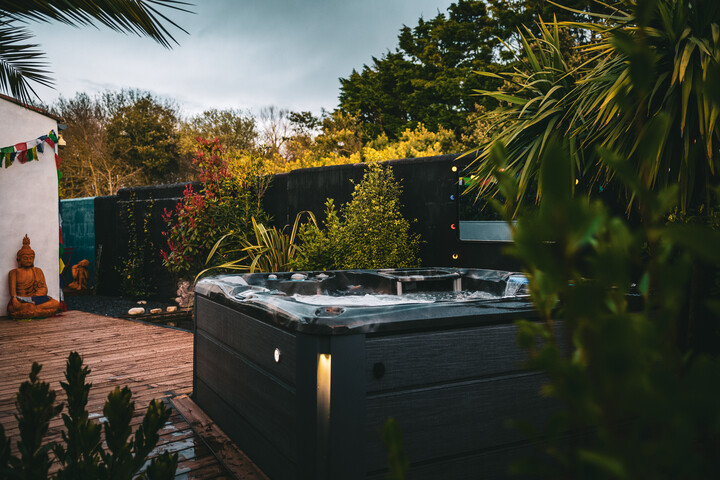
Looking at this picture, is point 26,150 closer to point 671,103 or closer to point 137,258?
point 137,258

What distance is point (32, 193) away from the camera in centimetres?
550

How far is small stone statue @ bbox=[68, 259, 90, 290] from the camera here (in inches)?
311

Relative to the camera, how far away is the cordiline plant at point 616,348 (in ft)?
0.88

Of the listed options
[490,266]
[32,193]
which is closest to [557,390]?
[490,266]

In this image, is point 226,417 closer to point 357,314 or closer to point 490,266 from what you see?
point 357,314

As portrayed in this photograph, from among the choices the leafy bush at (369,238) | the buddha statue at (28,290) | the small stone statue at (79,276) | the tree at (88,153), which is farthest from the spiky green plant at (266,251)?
the tree at (88,153)

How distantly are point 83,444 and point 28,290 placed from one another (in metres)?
5.54

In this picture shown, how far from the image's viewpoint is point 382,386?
142cm

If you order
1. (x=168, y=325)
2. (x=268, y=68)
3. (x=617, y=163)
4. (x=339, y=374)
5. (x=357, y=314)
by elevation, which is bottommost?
(x=168, y=325)

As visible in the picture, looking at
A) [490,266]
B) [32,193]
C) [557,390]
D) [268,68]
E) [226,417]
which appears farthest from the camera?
[268,68]

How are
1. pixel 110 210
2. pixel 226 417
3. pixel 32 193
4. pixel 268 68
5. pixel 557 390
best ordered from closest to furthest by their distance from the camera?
pixel 557 390 < pixel 226 417 < pixel 32 193 < pixel 110 210 < pixel 268 68

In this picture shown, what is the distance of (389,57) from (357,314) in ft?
53.2

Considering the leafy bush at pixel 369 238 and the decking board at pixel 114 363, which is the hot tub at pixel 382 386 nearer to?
the decking board at pixel 114 363

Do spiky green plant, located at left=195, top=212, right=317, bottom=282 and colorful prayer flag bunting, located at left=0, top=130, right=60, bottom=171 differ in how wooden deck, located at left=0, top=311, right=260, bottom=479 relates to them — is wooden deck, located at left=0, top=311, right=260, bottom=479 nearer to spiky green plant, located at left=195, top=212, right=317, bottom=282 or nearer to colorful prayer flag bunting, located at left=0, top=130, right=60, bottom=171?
spiky green plant, located at left=195, top=212, right=317, bottom=282
